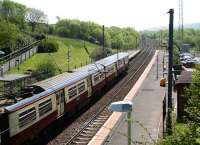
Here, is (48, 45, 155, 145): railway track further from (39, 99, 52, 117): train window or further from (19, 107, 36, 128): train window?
(19, 107, 36, 128): train window

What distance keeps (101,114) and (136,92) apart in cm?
1086

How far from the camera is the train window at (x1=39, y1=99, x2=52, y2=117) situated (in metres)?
22.2

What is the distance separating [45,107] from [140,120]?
7.25 metres

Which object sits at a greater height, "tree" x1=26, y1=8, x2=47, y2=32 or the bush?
"tree" x1=26, y1=8, x2=47, y2=32

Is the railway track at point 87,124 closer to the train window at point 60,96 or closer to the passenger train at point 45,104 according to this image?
the passenger train at point 45,104

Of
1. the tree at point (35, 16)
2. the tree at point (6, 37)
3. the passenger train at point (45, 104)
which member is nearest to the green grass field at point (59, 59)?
the tree at point (6, 37)

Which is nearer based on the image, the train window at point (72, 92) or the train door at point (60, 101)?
the train door at point (60, 101)

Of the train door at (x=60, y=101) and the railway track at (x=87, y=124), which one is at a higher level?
the train door at (x=60, y=101)

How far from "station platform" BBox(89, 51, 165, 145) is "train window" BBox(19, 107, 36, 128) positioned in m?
3.40

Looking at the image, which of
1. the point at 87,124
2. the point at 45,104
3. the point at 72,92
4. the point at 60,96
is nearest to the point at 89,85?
the point at 72,92

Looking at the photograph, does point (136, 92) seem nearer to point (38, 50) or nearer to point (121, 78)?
point (121, 78)

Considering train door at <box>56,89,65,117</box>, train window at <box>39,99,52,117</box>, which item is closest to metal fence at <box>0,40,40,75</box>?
train door at <box>56,89,65,117</box>

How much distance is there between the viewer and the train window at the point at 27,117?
64.4 feet

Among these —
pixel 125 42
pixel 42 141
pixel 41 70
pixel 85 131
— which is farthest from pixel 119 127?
pixel 125 42
